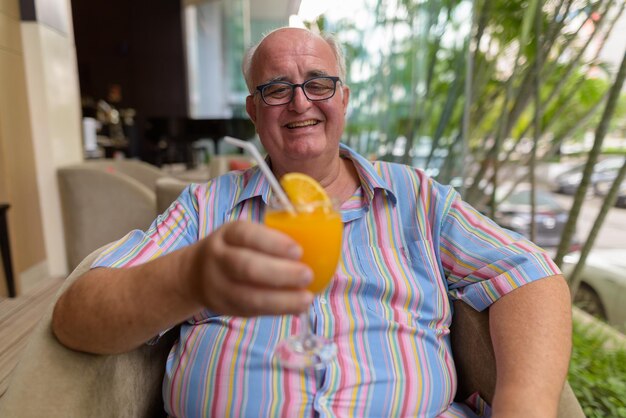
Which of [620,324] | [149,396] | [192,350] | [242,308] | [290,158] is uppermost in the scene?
[290,158]

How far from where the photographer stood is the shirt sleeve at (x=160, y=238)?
99cm

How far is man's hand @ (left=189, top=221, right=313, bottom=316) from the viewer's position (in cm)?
57

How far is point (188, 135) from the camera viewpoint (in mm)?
7613

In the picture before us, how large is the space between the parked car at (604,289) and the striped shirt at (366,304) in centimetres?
194

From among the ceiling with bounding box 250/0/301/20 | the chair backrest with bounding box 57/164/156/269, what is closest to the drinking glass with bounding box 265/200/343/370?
the chair backrest with bounding box 57/164/156/269

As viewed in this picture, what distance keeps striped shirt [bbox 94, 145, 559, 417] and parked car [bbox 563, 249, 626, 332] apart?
194 cm

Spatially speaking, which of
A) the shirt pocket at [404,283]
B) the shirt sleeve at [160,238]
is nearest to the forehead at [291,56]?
the shirt sleeve at [160,238]

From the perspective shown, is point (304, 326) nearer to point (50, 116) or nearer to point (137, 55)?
point (50, 116)

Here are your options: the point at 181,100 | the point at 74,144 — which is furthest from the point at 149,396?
the point at 181,100

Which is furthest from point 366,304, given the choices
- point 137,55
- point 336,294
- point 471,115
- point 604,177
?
point 137,55

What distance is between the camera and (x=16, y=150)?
293 centimetres

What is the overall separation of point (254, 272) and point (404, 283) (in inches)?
26.6

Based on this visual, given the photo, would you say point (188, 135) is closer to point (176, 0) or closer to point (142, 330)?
point (176, 0)

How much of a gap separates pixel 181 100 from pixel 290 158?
353 inches
